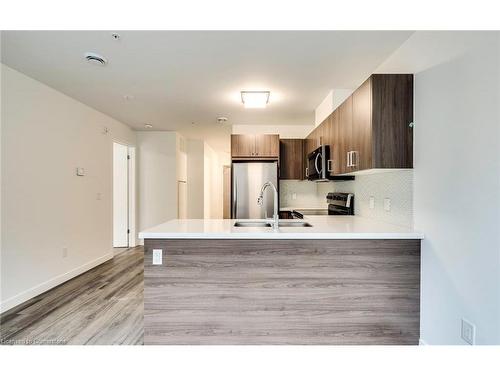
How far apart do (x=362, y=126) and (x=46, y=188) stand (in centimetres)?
347

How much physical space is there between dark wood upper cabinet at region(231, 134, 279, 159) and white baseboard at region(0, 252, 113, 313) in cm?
274

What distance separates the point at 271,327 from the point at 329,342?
1.35ft

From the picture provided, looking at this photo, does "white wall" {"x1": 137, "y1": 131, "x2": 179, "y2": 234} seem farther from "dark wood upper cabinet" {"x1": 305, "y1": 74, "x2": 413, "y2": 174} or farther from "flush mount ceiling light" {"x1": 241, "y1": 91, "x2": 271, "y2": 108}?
"dark wood upper cabinet" {"x1": 305, "y1": 74, "x2": 413, "y2": 174}

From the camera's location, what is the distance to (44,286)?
131 inches

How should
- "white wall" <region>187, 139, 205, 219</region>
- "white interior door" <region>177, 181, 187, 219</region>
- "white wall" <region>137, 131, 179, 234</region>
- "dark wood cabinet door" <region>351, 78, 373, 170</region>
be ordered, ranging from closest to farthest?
"dark wood cabinet door" <region>351, 78, 373, 170</region> → "white wall" <region>137, 131, 179, 234</region> → "white interior door" <region>177, 181, 187, 219</region> → "white wall" <region>187, 139, 205, 219</region>

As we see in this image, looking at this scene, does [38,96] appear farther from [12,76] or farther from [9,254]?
[9,254]

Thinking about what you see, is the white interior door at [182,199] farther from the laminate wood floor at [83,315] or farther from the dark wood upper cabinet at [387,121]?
the dark wood upper cabinet at [387,121]

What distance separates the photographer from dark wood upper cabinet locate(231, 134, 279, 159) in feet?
15.9

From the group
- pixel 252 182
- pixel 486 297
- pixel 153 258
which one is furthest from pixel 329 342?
pixel 252 182

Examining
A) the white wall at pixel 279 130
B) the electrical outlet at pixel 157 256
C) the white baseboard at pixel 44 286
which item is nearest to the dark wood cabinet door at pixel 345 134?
the electrical outlet at pixel 157 256

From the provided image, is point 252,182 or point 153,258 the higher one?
point 252,182

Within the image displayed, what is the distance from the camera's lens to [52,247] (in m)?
3.47

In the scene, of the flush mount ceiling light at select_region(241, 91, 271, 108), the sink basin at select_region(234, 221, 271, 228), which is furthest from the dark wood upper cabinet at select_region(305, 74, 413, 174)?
the flush mount ceiling light at select_region(241, 91, 271, 108)

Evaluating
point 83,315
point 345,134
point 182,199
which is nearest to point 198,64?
point 345,134
